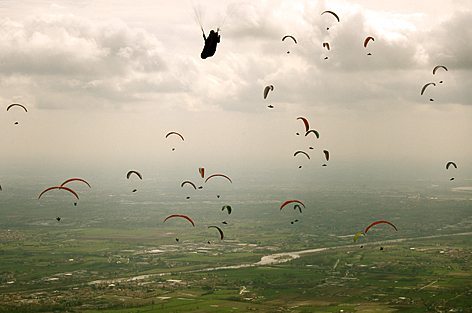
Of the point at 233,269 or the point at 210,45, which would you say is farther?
the point at 233,269

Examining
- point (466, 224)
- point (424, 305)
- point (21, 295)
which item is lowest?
point (424, 305)

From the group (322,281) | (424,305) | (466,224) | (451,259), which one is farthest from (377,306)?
(466,224)

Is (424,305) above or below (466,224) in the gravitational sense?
below

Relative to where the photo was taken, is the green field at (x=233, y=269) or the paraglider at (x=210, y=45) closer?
the paraglider at (x=210, y=45)

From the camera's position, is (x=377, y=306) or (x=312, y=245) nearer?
(x=377, y=306)

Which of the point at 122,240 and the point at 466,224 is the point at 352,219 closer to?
the point at 466,224

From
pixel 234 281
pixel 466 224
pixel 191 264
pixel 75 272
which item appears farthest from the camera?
pixel 466 224

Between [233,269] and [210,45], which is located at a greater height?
[210,45]

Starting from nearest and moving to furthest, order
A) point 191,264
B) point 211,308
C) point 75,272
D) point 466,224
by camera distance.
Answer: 1. point 211,308
2. point 75,272
3. point 191,264
4. point 466,224

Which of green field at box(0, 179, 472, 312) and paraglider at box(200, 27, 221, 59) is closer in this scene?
paraglider at box(200, 27, 221, 59)
